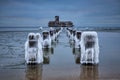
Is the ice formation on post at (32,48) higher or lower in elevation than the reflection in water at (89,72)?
higher

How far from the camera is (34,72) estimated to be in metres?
5.57

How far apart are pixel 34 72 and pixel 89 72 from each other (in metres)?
0.88

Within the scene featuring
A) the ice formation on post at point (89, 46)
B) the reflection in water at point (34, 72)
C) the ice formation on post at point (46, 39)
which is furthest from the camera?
the ice formation on post at point (46, 39)

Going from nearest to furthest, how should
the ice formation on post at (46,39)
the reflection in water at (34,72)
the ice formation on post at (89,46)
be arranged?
the reflection in water at (34,72), the ice formation on post at (89,46), the ice formation on post at (46,39)

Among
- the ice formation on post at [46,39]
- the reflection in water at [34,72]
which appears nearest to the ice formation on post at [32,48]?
the reflection in water at [34,72]

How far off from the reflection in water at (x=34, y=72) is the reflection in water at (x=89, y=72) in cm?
66

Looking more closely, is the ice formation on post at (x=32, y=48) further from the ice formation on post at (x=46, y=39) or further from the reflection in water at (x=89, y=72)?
the ice formation on post at (x=46, y=39)

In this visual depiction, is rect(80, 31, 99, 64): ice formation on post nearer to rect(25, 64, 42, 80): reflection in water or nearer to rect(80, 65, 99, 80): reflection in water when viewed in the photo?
rect(80, 65, 99, 80): reflection in water

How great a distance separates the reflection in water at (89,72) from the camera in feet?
16.9

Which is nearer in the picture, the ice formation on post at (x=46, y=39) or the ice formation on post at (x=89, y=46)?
the ice formation on post at (x=89, y=46)

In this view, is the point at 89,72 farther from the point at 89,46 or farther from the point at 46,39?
the point at 46,39

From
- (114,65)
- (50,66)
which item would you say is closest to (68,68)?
(50,66)

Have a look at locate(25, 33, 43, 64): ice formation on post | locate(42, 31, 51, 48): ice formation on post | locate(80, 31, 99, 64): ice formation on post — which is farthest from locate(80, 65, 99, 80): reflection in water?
locate(42, 31, 51, 48): ice formation on post

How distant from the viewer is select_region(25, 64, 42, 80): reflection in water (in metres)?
5.09
